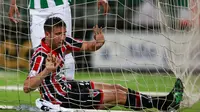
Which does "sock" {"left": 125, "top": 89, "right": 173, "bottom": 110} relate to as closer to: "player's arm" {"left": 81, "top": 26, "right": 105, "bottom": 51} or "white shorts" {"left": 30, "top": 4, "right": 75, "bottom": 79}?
"player's arm" {"left": 81, "top": 26, "right": 105, "bottom": 51}

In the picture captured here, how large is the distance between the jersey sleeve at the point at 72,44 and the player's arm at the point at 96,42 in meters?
0.04

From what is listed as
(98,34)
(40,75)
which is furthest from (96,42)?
(40,75)

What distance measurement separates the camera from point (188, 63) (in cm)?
506

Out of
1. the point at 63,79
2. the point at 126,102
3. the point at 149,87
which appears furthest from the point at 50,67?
the point at 149,87

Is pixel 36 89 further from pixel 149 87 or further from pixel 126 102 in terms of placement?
pixel 149 87

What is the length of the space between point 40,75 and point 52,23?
1.48ft

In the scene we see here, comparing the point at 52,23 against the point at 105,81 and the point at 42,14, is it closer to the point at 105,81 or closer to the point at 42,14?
the point at 42,14

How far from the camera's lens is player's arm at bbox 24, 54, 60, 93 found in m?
4.55

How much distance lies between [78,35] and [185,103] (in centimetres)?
286

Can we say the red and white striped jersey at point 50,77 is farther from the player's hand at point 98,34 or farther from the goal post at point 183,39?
the goal post at point 183,39

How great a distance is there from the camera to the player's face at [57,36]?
470cm

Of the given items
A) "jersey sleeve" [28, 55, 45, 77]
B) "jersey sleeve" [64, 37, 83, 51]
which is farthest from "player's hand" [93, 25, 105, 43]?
"jersey sleeve" [28, 55, 45, 77]

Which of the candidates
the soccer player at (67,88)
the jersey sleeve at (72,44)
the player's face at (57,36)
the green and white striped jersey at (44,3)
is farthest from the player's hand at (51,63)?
the green and white striped jersey at (44,3)

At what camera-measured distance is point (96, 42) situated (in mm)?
4773
